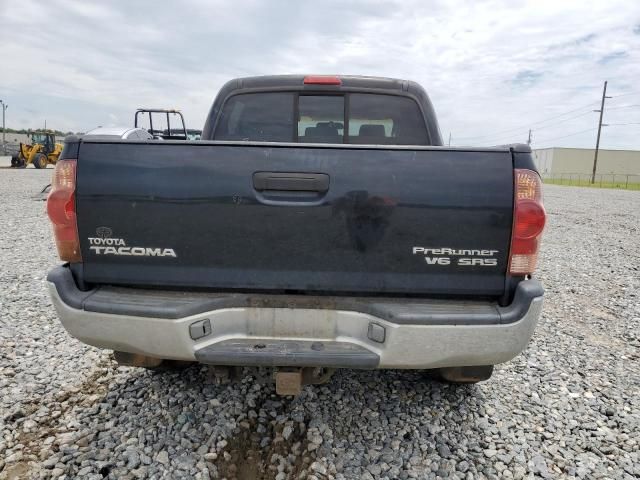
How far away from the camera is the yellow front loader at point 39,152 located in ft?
93.5

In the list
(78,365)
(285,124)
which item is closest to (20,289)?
(78,365)

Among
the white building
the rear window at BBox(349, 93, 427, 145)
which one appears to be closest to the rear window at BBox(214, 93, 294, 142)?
the rear window at BBox(349, 93, 427, 145)

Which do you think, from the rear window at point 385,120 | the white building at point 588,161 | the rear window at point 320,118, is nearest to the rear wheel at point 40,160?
the rear window at point 320,118

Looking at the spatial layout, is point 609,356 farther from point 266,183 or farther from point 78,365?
point 78,365

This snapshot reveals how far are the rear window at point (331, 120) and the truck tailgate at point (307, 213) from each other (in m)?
1.52

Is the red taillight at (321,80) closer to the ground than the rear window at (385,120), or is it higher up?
higher up

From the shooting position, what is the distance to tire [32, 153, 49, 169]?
28.1m

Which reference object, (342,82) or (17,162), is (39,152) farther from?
(342,82)

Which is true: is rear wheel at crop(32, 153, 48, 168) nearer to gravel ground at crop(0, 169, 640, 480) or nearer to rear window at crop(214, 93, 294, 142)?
gravel ground at crop(0, 169, 640, 480)

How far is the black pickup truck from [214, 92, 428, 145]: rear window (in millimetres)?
1514

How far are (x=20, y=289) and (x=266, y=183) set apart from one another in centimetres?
438

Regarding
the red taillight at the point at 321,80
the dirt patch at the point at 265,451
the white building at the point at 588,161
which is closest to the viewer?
the dirt patch at the point at 265,451

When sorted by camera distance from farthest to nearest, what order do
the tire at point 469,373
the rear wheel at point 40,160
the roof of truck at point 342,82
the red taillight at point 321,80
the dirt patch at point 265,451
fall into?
the rear wheel at point 40,160 → the roof of truck at point 342,82 → the red taillight at point 321,80 → the tire at point 469,373 → the dirt patch at point 265,451

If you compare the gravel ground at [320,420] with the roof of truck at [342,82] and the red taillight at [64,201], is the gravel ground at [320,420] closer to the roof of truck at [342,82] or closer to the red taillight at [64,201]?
the red taillight at [64,201]
